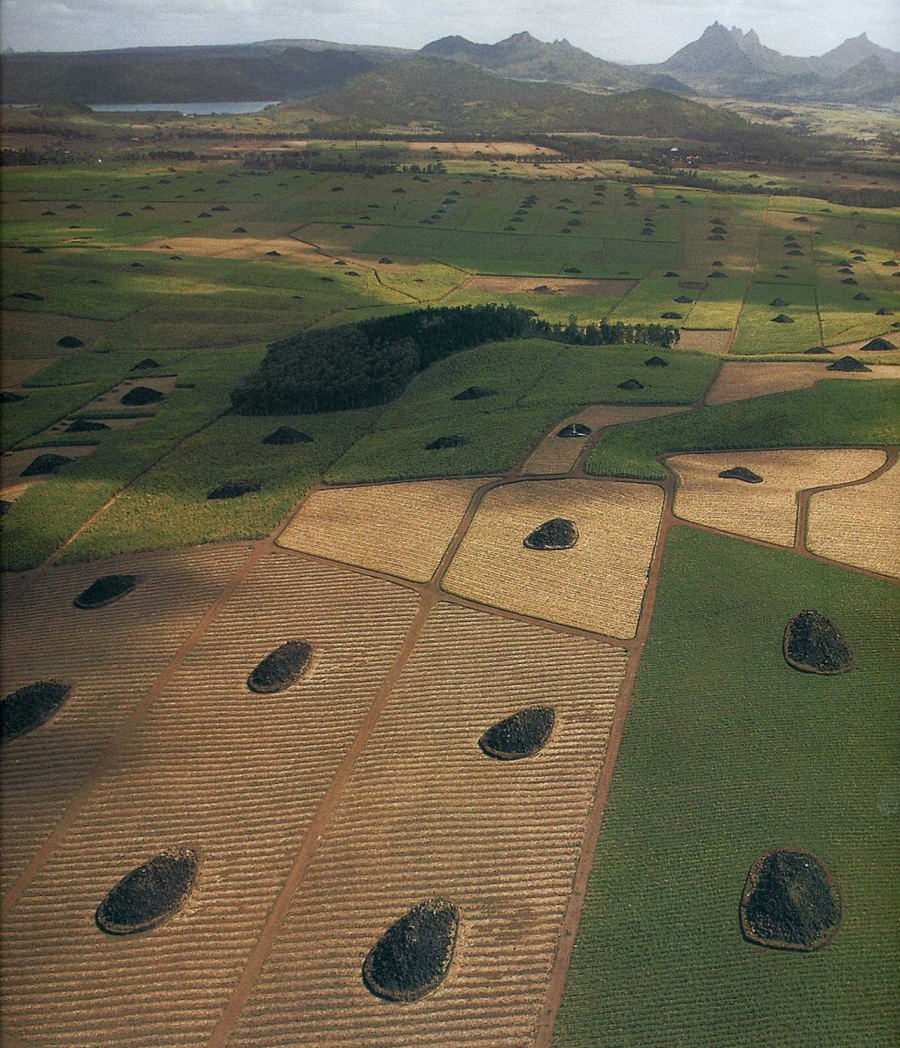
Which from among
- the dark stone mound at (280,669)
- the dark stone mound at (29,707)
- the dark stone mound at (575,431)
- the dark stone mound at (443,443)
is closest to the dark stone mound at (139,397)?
the dark stone mound at (443,443)

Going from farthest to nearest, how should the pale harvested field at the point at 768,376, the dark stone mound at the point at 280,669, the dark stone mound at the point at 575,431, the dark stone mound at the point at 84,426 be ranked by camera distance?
the pale harvested field at the point at 768,376 < the dark stone mound at the point at 84,426 < the dark stone mound at the point at 575,431 < the dark stone mound at the point at 280,669

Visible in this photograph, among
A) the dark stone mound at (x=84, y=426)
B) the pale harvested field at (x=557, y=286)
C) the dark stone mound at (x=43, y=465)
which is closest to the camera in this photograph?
the dark stone mound at (x=43, y=465)

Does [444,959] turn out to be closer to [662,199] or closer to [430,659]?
[430,659]

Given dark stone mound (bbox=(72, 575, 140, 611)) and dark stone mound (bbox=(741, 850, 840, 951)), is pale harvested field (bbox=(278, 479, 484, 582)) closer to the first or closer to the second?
dark stone mound (bbox=(72, 575, 140, 611))

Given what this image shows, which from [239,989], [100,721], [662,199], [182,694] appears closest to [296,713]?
[182,694]

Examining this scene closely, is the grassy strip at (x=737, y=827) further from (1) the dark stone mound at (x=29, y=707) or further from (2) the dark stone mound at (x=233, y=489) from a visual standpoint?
(2) the dark stone mound at (x=233, y=489)

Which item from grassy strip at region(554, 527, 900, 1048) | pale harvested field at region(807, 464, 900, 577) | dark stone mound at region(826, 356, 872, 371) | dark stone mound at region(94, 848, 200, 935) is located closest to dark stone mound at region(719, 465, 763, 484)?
pale harvested field at region(807, 464, 900, 577)

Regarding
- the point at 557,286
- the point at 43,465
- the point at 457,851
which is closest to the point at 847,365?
the point at 557,286
